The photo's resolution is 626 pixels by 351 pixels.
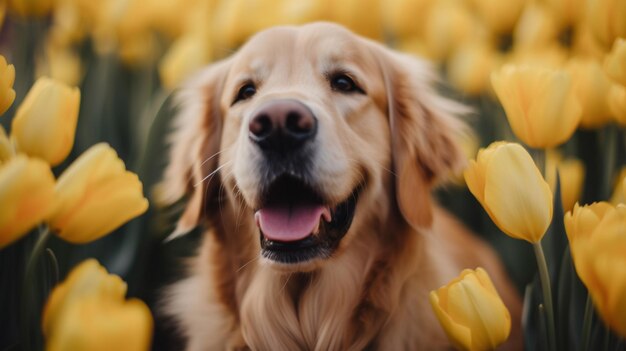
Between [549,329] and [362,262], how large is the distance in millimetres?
735

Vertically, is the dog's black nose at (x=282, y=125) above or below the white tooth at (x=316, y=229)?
above

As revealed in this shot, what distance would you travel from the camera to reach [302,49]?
198 centimetres

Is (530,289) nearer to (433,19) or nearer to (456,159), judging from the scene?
(456,159)

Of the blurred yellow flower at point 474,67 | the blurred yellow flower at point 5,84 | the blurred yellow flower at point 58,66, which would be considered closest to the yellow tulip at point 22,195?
the blurred yellow flower at point 5,84

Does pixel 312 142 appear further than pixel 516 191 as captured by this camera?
Yes

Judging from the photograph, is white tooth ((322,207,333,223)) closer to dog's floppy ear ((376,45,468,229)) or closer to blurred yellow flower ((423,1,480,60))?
dog's floppy ear ((376,45,468,229))

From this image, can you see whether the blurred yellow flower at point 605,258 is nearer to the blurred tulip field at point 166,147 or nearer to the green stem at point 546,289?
the blurred tulip field at point 166,147

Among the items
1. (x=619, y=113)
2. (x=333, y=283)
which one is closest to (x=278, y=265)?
(x=333, y=283)

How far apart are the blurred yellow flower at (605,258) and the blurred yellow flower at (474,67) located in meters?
1.64

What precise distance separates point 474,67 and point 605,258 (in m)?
1.77

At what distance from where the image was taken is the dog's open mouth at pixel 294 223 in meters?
1.73

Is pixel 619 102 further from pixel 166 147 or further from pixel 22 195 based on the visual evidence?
pixel 166 147

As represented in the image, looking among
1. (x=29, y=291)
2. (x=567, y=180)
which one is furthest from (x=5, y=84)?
(x=567, y=180)

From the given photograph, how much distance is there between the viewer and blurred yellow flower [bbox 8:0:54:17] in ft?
7.41
